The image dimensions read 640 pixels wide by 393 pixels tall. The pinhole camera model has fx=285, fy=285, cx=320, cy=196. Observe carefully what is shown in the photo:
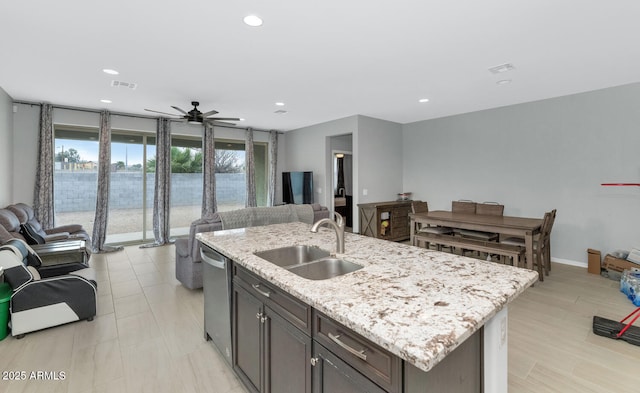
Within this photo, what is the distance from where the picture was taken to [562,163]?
477 cm

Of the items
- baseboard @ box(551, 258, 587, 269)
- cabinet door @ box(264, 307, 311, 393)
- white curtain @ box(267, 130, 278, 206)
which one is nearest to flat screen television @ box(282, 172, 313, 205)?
white curtain @ box(267, 130, 278, 206)

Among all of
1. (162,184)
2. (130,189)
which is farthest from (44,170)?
(162,184)

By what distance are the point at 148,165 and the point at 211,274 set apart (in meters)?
5.23

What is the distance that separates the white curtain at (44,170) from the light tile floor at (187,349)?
2.92 meters

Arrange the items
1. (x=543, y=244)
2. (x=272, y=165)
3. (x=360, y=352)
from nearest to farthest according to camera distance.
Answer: (x=360, y=352) < (x=543, y=244) < (x=272, y=165)

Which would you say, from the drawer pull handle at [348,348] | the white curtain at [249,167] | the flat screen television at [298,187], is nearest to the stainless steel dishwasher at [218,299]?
the drawer pull handle at [348,348]

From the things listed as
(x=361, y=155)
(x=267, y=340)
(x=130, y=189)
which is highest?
(x=361, y=155)

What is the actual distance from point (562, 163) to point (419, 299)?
5.20 metres

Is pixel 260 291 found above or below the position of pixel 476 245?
above

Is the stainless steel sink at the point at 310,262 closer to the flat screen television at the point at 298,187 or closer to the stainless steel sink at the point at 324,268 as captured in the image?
the stainless steel sink at the point at 324,268

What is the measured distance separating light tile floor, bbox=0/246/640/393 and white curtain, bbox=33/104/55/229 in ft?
9.57

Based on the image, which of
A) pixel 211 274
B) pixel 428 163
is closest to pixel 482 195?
pixel 428 163

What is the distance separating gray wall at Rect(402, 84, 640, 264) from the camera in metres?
4.23

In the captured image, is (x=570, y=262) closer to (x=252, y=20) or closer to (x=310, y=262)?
(x=310, y=262)
